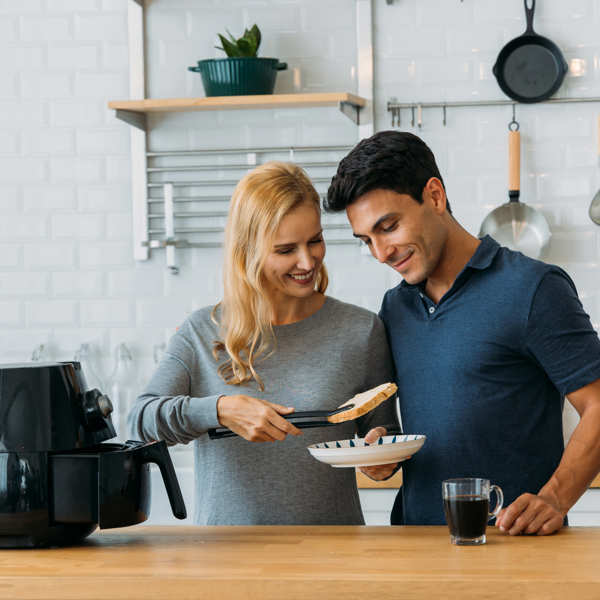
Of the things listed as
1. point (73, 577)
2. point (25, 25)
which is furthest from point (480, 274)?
point (25, 25)

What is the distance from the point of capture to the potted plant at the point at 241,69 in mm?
3400

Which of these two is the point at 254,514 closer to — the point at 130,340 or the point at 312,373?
the point at 312,373

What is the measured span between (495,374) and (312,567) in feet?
2.13

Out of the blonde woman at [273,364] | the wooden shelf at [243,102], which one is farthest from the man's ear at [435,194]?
the wooden shelf at [243,102]

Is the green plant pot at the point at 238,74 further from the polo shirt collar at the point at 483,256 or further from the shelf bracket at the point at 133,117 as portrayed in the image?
the polo shirt collar at the point at 483,256

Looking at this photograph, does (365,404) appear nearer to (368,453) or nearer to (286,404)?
(368,453)

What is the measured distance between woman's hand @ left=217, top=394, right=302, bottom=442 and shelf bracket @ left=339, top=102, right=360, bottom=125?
187 centimetres

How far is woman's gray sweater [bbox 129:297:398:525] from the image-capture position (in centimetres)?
199

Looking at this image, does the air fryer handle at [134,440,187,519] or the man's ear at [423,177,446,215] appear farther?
the man's ear at [423,177,446,215]

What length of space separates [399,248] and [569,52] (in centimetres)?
198

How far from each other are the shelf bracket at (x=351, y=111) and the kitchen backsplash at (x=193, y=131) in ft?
0.26

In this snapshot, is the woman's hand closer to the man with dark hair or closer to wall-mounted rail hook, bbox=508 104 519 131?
the man with dark hair

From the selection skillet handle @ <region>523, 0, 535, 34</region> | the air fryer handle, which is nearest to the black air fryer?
the air fryer handle

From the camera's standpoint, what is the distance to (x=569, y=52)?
354 cm
